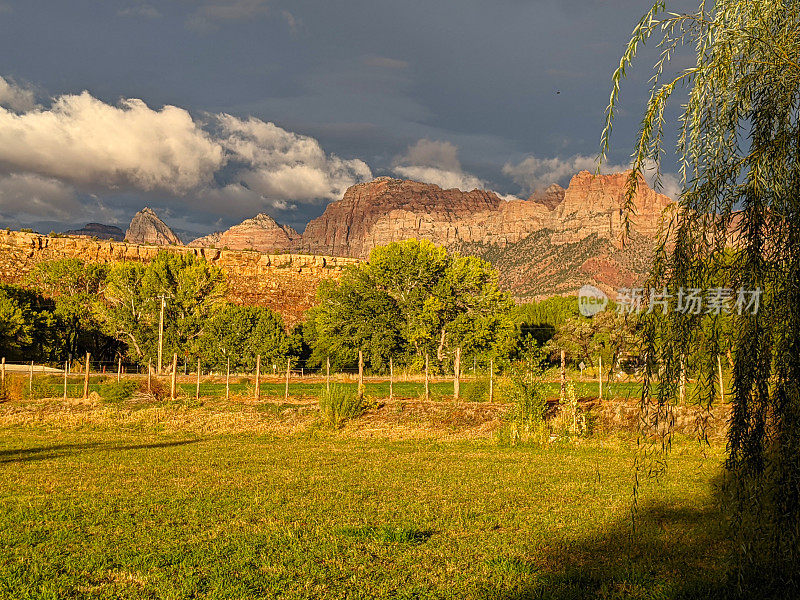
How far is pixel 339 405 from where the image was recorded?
→ 22.7 metres

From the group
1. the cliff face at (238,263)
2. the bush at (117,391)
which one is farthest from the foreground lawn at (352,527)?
the cliff face at (238,263)

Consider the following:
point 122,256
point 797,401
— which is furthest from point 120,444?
point 122,256

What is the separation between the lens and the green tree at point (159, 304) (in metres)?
63.3

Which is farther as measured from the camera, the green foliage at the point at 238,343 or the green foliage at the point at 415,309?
the green foliage at the point at 238,343

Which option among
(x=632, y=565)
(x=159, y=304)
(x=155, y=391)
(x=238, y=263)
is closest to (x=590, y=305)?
(x=159, y=304)

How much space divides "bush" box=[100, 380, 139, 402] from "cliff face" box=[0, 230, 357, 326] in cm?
7091

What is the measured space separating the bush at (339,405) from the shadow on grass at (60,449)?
4.68 metres

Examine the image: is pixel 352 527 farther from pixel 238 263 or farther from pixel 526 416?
pixel 238 263

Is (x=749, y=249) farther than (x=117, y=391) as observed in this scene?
No

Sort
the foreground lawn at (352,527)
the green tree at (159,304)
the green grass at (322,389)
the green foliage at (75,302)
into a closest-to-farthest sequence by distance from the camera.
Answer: the foreground lawn at (352,527), the green grass at (322,389), the green tree at (159,304), the green foliage at (75,302)

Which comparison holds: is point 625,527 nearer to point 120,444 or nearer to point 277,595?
point 277,595

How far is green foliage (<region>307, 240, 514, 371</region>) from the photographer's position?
155 ft

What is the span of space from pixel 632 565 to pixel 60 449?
16849mm

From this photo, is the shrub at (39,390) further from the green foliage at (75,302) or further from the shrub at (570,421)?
the green foliage at (75,302)
